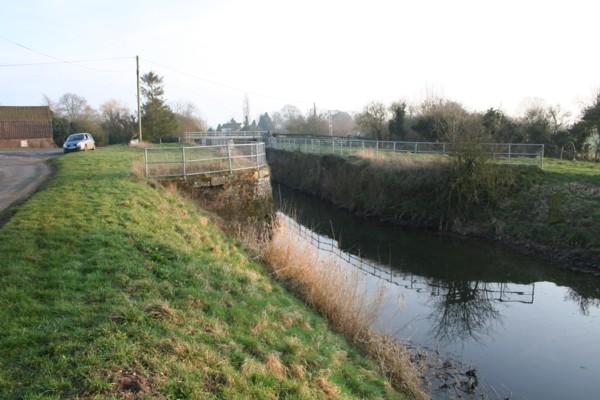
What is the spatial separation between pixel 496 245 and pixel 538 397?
11507 millimetres

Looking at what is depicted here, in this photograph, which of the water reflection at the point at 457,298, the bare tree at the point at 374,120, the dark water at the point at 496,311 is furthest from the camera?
the bare tree at the point at 374,120

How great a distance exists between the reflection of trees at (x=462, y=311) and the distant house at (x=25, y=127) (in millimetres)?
48195

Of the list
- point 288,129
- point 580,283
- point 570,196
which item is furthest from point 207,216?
point 288,129

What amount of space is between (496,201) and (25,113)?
50.9 metres

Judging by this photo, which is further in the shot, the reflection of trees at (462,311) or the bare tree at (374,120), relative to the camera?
the bare tree at (374,120)

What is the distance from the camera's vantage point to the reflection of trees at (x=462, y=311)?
10.8 meters

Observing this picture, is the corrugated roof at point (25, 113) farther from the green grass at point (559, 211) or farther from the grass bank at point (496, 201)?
the green grass at point (559, 211)

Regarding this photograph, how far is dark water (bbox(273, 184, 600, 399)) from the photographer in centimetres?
891

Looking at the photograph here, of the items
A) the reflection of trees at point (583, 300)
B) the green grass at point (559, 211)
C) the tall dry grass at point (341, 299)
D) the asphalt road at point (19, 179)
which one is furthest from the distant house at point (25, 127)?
the reflection of trees at point (583, 300)

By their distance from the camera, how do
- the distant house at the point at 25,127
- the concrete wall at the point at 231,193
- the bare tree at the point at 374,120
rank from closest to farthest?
the concrete wall at the point at 231,193
the bare tree at the point at 374,120
the distant house at the point at 25,127

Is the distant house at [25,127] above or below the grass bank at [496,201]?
above

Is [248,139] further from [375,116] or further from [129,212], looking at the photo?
[129,212]

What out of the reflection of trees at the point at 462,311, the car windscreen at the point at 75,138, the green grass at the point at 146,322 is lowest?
the reflection of trees at the point at 462,311

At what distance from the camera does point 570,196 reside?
18.6 metres
